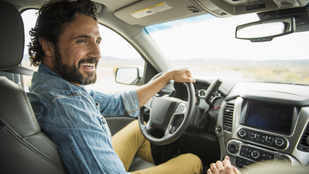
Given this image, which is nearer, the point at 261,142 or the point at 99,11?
the point at 261,142

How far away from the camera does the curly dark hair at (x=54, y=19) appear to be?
134cm

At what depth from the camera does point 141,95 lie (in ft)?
Result: 6.44

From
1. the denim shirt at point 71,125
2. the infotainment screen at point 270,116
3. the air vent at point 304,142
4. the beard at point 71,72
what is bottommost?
the air vent at point 304,142

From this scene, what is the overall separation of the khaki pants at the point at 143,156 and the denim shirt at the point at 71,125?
0.53 meters

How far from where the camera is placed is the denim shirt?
3.33ft

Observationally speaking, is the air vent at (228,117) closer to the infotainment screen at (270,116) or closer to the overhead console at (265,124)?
the overhead console at (265,124)

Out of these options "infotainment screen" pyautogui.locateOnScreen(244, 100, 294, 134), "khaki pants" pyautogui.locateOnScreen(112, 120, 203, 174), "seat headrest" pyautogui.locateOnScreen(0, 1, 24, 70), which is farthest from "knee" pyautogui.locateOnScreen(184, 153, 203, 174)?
"seat headrest" pyautogui.locateOnScreen(0, 1, 24, 70)

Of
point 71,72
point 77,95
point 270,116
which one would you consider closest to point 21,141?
point 77,95

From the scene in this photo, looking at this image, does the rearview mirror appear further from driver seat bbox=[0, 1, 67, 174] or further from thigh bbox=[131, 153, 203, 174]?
driver seat bbox=[0, 1, 67, 174]

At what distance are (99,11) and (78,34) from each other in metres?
1.06

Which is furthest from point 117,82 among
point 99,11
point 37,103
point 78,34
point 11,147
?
point 11,147

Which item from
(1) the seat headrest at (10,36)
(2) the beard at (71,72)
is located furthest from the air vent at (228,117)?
(1) the seat headrest at (10,36)

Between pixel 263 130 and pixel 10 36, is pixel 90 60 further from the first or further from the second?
pixel 263 130

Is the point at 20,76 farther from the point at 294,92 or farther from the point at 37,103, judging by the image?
the point at 294,92
